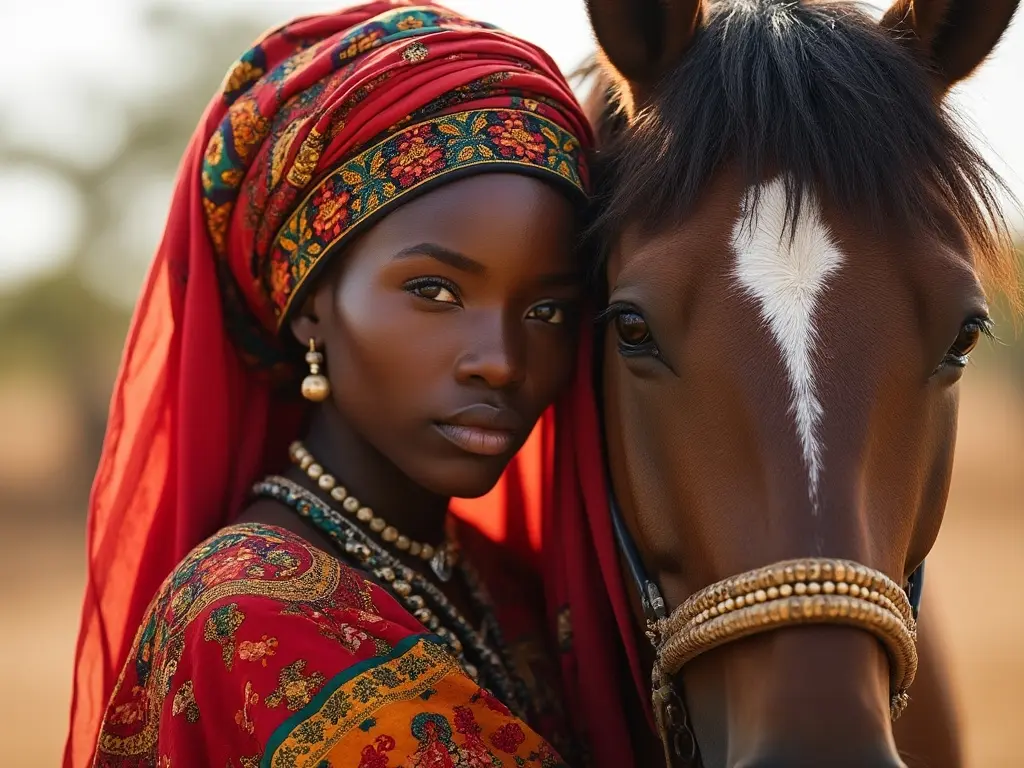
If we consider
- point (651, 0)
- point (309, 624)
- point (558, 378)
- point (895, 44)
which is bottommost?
point (309, 624)

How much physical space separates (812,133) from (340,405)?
3.07 ft

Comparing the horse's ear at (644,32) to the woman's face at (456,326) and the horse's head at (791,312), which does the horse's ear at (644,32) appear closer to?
the horse's head at (791,312)

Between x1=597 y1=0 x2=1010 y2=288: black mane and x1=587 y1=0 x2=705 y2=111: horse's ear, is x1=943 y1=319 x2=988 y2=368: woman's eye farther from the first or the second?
x1=587 y1=0 x2=705 y2=111: horse's ear

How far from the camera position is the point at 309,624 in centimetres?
168

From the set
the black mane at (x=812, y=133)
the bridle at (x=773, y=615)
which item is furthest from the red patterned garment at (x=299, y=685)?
the black mane at (x=812, y=133)

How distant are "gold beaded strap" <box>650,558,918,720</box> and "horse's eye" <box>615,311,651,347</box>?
0.41 m

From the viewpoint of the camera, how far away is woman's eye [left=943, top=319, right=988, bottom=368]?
5.61 feet

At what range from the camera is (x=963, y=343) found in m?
1.73

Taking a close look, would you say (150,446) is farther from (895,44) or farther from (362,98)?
(895,44)

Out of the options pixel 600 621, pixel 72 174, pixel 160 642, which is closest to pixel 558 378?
A: pixel 600 621

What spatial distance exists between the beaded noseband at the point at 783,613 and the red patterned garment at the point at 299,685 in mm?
242

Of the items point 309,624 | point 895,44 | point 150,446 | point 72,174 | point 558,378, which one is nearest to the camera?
point 309,624

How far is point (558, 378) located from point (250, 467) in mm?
663

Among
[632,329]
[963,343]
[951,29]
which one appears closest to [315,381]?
[632,329]
